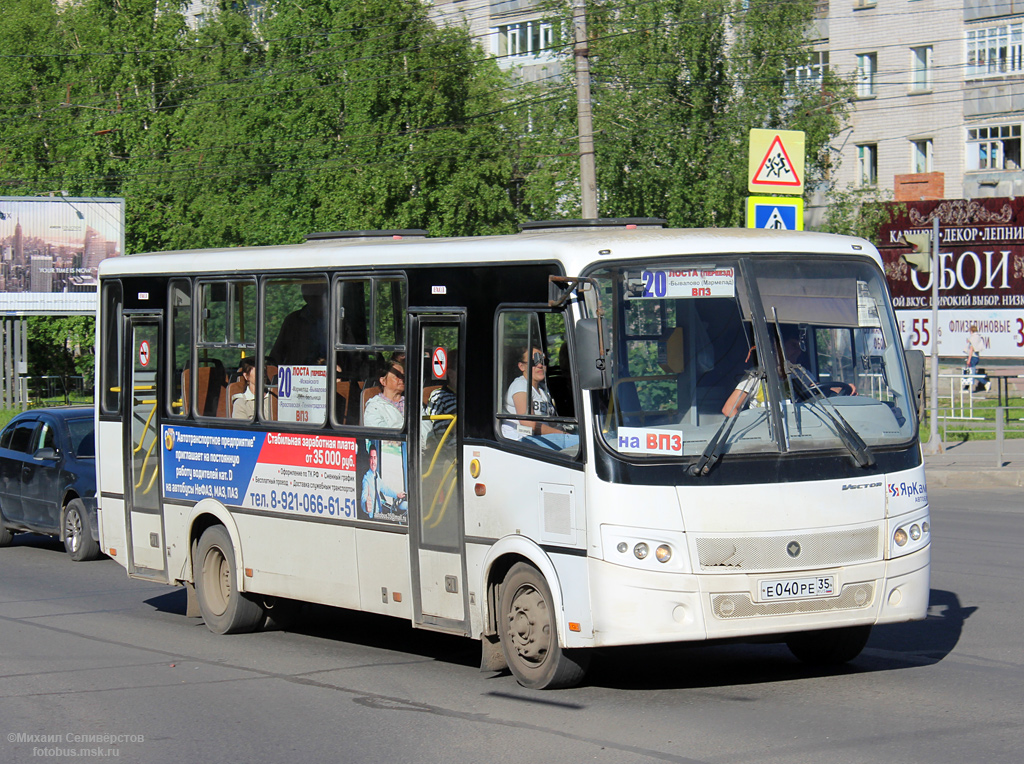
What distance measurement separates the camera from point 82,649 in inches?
390

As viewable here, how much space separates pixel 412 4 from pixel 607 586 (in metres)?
39.8

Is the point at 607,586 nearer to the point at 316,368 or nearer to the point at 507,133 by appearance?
the point at 316,368

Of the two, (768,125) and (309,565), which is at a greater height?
(768,125)

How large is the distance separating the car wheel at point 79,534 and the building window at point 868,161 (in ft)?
140

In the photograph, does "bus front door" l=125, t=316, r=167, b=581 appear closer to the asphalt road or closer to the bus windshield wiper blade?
the asphalt road

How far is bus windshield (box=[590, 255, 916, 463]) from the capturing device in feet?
25.0

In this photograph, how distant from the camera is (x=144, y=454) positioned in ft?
37.9

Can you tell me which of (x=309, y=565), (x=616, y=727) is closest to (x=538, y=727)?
(x=616, y=727)

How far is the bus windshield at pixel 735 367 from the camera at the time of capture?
763cm

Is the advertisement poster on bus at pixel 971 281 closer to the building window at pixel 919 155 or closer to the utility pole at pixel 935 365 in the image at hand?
the building window at pixel 919 155

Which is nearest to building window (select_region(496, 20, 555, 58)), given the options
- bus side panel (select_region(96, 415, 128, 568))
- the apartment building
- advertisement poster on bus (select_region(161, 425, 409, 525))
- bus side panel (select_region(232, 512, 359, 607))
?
the apartment building

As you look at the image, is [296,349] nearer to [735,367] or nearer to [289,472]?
[289,472]

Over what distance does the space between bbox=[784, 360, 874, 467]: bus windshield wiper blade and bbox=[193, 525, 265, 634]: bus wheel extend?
15.6 feet

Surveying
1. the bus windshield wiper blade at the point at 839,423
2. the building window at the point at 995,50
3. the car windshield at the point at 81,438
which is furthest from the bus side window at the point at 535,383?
the building window at the point at 995,50
